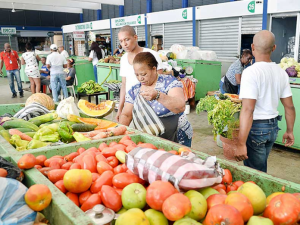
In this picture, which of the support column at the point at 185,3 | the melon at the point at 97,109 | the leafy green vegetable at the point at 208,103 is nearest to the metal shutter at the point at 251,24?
the support column at the point at 185,3

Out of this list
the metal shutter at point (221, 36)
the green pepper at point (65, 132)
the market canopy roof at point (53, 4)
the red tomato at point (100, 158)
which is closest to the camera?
the red tomato at point (100, 158)

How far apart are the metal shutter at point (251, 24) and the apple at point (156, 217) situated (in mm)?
8786

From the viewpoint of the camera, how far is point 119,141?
7.89ft

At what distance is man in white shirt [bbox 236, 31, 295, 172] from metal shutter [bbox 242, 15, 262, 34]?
6929 mm

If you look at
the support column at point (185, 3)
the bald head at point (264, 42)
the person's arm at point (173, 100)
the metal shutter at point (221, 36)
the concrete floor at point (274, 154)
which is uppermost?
the support column at point (185, 3)

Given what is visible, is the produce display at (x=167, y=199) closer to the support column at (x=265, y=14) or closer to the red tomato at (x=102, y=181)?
the red tomato at (x=102, y=181)

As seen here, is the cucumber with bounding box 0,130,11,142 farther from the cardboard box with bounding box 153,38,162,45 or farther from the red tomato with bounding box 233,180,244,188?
the cardboard box with bounding box 153,38,162,45

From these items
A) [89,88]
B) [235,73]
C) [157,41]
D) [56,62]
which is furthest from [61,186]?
[157,41]

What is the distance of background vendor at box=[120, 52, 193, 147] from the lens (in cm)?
239

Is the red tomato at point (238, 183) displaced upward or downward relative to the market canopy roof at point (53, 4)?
downward

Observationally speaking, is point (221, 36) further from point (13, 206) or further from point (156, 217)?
point (13, 206)

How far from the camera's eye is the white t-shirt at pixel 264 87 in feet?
8.12

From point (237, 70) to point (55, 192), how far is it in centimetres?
435

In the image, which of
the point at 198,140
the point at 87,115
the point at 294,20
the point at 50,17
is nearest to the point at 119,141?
the point at 87,115
